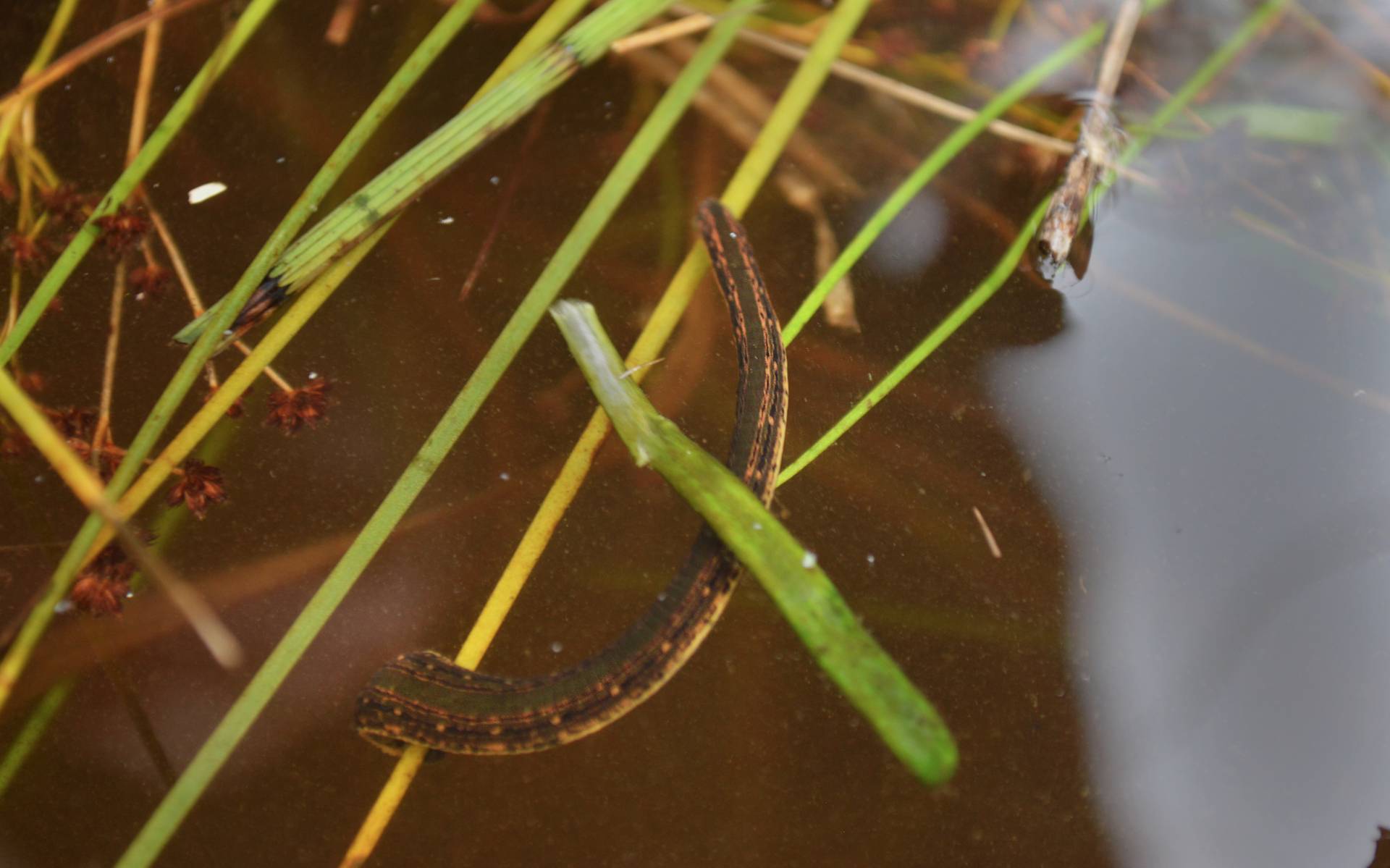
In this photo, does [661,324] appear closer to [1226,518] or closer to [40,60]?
[1226,518]

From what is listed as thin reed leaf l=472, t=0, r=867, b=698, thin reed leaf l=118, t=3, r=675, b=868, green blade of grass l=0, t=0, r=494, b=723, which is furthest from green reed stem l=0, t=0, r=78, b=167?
thin reed leaf l=472, t=0, r=867, b=698

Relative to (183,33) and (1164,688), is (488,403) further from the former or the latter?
(1164,688)

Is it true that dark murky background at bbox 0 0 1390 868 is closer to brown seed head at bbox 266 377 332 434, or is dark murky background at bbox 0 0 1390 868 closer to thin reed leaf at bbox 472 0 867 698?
brown seed head at bbox 266 377 332 434

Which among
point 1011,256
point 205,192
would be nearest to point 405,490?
point 205,192

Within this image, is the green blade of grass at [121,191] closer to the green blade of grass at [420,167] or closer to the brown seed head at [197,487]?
the green blade of grass at [420,167]

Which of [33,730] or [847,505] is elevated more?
[847,505]

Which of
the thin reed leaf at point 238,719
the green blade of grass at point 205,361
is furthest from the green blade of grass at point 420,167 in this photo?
the thin reed leaf at point 238,719
